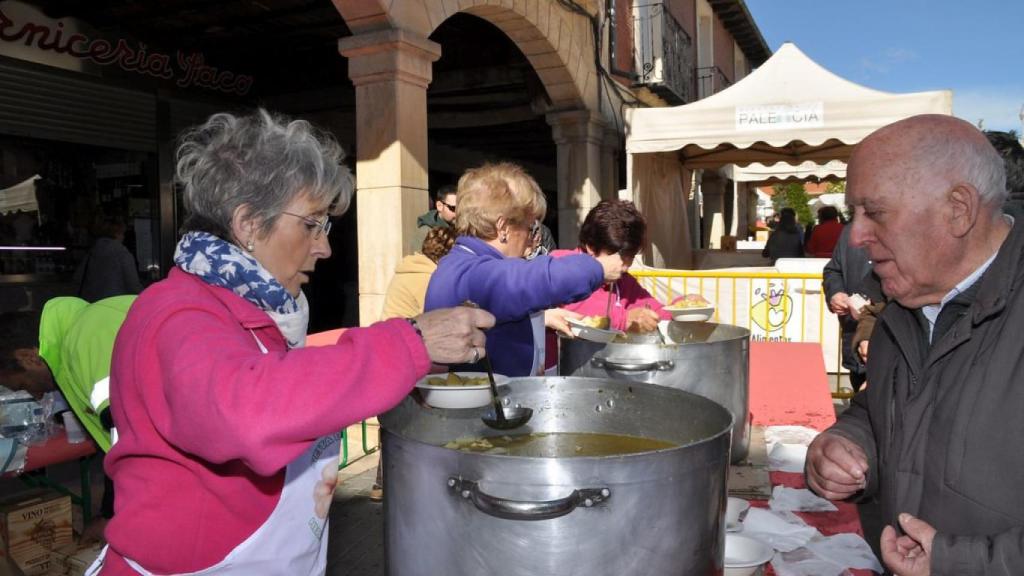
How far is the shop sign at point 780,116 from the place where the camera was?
7371 millimetres

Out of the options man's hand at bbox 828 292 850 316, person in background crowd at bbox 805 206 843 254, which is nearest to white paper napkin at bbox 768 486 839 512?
man's hand at bbox 828 292 850 316

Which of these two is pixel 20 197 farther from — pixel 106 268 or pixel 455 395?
pixel 455 395

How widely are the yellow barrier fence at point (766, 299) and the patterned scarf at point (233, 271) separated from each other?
20.8 ft

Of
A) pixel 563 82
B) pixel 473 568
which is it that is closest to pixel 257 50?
pixel 563 82

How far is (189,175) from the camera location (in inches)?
59.4

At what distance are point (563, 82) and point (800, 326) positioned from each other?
415 cm

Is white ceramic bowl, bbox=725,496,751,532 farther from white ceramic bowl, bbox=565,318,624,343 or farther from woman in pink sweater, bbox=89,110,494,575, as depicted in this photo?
woman in pink sweater, bbox=89,110,494,575

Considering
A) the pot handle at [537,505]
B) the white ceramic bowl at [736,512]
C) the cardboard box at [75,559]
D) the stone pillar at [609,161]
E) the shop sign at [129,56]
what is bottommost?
the cardboard box at [75,559]

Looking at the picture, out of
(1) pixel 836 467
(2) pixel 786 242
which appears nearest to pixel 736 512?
(1) pixel 836 467

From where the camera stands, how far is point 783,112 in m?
7.48

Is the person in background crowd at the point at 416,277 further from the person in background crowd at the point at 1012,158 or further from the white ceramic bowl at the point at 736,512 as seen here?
the person in background crowd at the point at 1012,158

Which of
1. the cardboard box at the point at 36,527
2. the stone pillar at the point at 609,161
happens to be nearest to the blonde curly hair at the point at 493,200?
the cardboard box at the point at 36,527

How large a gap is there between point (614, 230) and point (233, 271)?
222cm

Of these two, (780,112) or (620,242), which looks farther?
(780,112)
